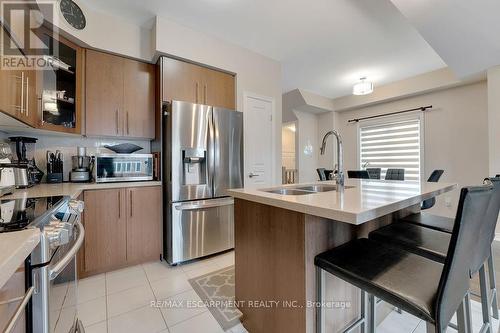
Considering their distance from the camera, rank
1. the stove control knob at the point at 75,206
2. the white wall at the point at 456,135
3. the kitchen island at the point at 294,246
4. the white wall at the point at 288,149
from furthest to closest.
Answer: the white wall at the point at 288,149 < the white wall at the point at 456,135 < the stove control knob at the point at 75,206 < the kitchen island at the point at 294,246

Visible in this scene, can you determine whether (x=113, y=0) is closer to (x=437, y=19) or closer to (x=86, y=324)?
(x=86, y=324)

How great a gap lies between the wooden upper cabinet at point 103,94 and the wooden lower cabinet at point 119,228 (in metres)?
0.73

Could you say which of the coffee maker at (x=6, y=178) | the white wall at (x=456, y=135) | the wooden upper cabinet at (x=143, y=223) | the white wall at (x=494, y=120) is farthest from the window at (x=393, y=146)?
the coffee maker at (x=6, y=178)

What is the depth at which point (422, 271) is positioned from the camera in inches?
36.8

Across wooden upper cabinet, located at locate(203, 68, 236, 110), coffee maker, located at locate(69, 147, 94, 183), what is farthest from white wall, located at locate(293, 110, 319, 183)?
coffee maker, located at locate(69, 147, 94, 183)

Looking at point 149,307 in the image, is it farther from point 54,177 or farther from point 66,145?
point 66,145

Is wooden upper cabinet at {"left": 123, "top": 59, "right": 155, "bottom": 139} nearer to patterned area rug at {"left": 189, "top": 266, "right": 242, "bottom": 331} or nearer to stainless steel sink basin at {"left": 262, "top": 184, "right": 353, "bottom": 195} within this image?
patterned area rug at {"left": 189, "top": 266, "right": 242, "bottom": 331}

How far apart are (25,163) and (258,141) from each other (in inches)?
96.0

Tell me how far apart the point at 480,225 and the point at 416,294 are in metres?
0.39

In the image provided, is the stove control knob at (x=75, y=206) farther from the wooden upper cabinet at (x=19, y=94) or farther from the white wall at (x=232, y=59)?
the white wall at (x=232, y=59)

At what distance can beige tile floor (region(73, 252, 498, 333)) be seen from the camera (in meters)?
1.48

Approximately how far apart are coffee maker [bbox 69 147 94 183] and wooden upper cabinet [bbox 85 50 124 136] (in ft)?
0.91

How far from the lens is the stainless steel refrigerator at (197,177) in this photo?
2.36 meters

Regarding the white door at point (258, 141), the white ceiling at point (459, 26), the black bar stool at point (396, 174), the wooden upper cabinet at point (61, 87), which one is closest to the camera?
the white ceiling at point (459, 26)
